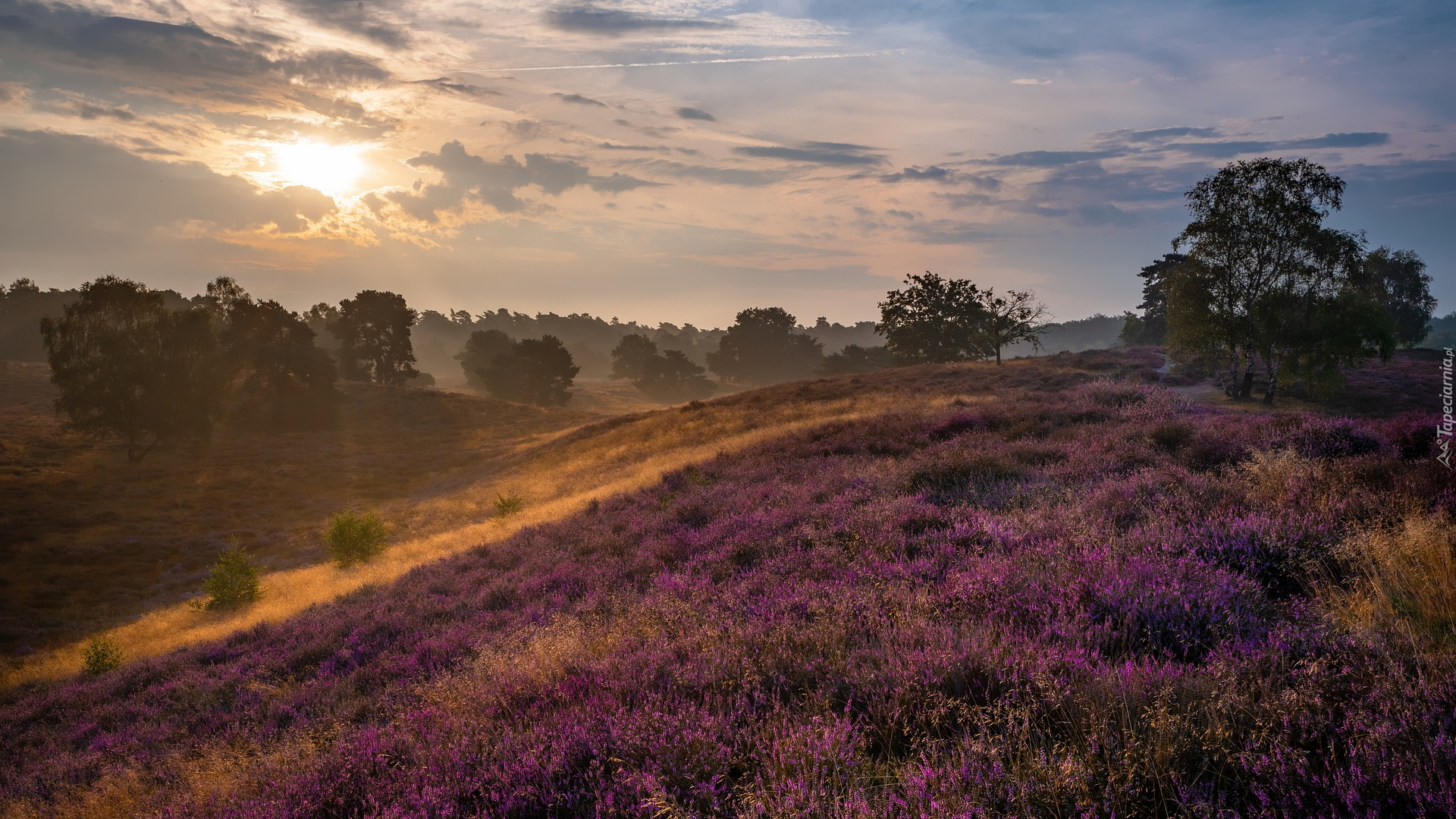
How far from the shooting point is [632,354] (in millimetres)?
124188

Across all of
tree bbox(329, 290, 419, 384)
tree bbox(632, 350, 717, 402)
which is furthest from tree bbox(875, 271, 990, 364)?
tree bbox(329, 290, 419, 384)

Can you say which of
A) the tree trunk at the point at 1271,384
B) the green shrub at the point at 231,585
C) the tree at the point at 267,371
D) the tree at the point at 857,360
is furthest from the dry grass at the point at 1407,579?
the tree at the point at 857,360

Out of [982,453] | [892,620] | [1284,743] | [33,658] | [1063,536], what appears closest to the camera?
[1284,743]

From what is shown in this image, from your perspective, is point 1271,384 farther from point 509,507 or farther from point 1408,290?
point 1408,290

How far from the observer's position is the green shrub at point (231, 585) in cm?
1700

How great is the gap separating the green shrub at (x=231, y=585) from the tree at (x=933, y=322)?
73238mm

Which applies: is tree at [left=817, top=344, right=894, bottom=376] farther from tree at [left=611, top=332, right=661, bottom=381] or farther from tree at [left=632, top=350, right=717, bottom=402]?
tree at [left=611, top=332, right=661, bottom=381]

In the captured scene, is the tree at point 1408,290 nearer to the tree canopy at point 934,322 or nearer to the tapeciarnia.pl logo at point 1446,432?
the tree canopy at point 934,322

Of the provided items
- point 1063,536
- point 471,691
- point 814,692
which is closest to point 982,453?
point 1063,536

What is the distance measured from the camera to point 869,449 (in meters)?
13.0

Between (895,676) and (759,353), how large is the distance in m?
125

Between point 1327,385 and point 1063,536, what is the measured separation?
39203 millimetres

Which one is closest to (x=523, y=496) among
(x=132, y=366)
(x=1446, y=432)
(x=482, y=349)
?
(x=1446, y=432)

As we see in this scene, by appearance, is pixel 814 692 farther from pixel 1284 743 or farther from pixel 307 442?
pixel 307 442
